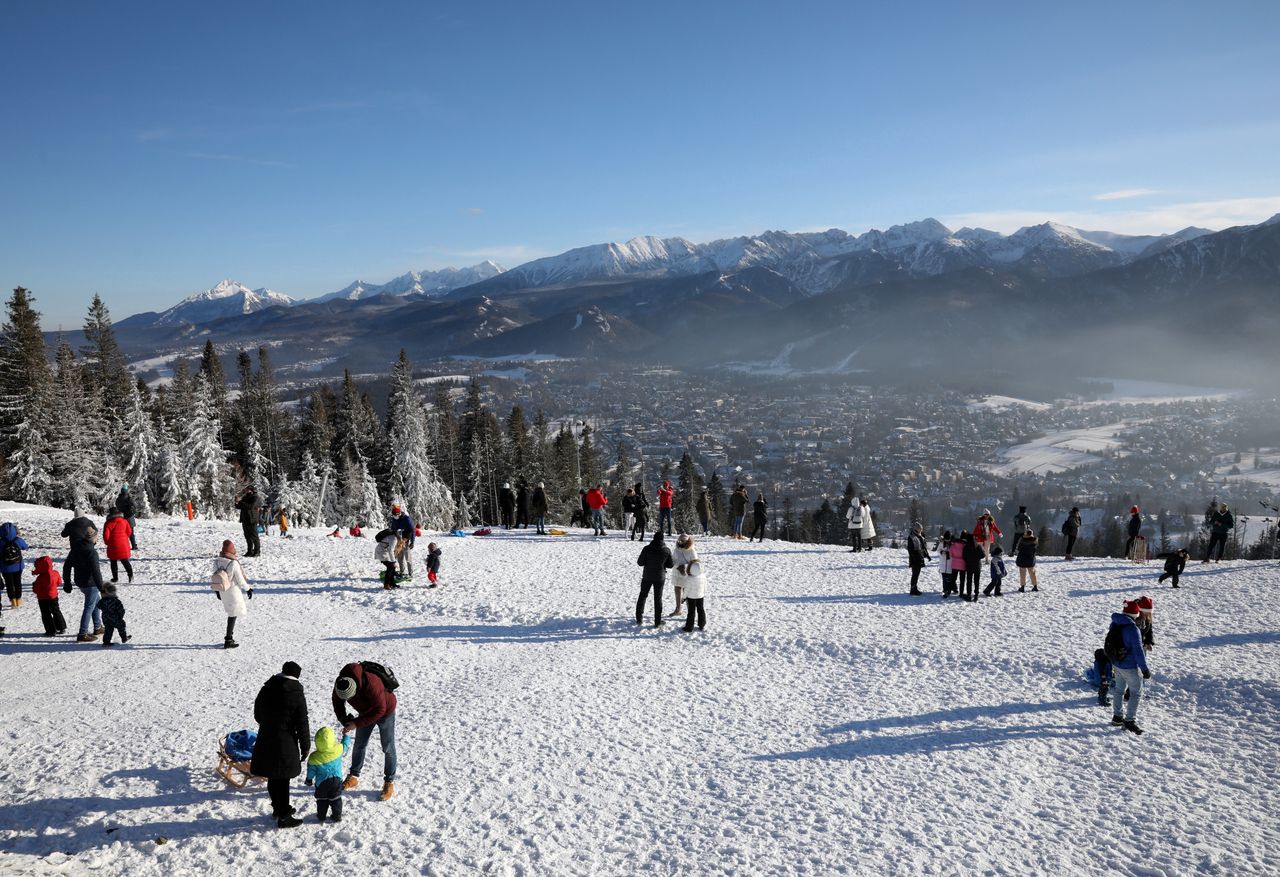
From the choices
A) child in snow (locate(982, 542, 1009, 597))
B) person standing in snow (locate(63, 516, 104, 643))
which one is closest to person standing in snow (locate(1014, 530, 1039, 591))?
child in snow (locate(982, 542, 1009, 597))

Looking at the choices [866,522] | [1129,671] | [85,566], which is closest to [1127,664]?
[1129,671]

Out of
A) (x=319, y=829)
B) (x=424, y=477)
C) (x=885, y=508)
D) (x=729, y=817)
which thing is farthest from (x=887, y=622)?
(x=885, y=508)

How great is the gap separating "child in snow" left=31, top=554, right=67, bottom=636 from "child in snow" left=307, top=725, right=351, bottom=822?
9249mm

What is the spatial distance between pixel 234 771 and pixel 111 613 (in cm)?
673

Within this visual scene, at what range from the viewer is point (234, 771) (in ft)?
28.5

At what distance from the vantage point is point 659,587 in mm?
14797

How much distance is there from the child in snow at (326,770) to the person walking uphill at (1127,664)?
436 inches

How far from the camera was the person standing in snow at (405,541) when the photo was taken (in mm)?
18094

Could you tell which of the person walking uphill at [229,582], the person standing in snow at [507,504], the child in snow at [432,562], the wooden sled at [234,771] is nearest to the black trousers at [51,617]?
the person walking uphill at [229,582]

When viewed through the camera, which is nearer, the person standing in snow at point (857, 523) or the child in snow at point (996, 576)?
the child in snow at point (996, 576)

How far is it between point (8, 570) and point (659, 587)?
14.2 m

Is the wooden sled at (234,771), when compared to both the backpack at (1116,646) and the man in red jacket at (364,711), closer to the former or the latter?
the man in red jacket at (364,711)

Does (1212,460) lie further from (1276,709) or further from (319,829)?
(319,829)

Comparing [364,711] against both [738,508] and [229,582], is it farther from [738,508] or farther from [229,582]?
[738,508]
